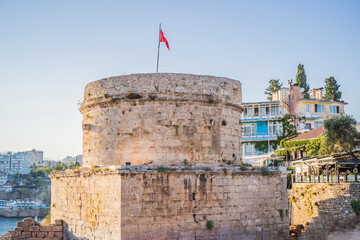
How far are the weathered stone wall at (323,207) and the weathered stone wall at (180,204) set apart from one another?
11.1ft

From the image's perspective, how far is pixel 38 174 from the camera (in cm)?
12150

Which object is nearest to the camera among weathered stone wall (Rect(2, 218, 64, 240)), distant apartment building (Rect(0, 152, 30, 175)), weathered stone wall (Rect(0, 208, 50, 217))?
weathered stone wall (Rect(2, 218, 64, 240))

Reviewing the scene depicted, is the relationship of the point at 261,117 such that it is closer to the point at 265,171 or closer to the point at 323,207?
the point at 323,207

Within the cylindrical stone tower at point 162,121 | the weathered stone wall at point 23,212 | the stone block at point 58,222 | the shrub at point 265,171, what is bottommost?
the weathered stone wall at point 23,212

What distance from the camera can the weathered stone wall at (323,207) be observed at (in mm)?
19484

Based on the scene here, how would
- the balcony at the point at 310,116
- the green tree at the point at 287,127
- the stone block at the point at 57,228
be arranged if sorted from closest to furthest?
the stone block at the point at 57,228, the green tree at the point at 287,127, the balcony at the point at 310,116

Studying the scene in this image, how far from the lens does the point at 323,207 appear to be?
22.0 m

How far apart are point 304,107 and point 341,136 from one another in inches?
784

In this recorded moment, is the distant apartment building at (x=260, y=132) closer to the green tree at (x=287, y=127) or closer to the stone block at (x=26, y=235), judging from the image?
the green tree at (x=287, y=127)

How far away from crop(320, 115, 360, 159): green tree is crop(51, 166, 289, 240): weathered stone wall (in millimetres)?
13100

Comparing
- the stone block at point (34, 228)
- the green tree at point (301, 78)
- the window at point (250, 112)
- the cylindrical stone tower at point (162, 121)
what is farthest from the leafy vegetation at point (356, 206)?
the green tree at point (301, 78)

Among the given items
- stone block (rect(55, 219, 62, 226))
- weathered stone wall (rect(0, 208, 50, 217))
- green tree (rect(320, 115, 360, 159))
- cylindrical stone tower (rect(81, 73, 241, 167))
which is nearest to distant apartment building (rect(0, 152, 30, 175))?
weathered stone wall (rect(0, 208, 50, 217))

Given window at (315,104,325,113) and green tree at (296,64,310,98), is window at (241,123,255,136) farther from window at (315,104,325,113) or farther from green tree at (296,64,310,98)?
green tree at (296,64,310,98)

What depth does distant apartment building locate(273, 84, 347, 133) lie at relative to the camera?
45531 mm
